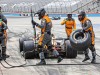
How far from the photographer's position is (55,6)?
62.2 meters

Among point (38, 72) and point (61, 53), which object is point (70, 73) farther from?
point (61, 53)

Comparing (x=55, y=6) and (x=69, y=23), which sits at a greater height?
(x=69, y=23)

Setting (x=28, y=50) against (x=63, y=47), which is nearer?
(x=28, y=50)

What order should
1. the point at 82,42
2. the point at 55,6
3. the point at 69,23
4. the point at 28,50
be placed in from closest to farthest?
the point at 82,42 → the point at 28,50 → the point at 69,23 → the point at 55,6

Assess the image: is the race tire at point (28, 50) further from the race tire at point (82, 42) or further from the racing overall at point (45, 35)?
the race tire at point (82, 42)

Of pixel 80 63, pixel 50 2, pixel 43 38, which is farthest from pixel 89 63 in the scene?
pixel 50 2

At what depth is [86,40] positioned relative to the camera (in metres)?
8.70

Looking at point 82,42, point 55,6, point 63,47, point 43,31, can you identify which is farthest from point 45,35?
point 55,6

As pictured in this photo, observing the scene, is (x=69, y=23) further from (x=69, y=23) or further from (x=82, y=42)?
(x=82, y=42)

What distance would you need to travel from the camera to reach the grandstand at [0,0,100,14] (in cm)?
5684

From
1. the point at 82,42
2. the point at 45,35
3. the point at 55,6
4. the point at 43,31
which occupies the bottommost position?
the point at 55,6

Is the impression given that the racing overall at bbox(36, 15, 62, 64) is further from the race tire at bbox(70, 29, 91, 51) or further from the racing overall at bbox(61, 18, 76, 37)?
the racing overall at bbox(61, 18, 76, 37)

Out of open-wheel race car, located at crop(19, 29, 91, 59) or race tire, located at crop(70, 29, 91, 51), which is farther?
open-wheel race car, located at crop(19, 29, 91, 59)

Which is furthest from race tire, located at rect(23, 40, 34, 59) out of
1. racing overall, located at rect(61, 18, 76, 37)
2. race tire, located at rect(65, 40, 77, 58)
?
racing overall, located at rect(61, 18, 76, 37)
